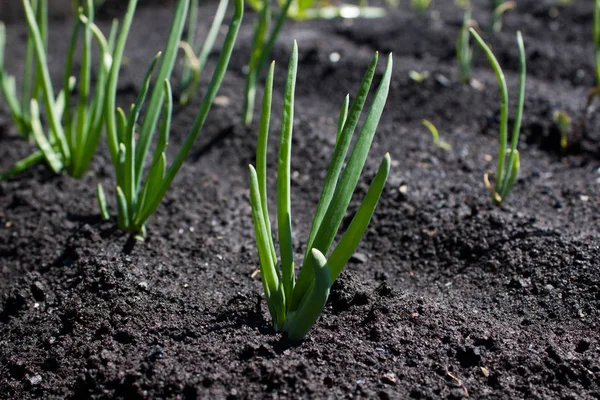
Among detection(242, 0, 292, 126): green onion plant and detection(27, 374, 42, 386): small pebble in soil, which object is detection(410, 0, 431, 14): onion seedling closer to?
detection(242, 0, 292, 126): green onion plant

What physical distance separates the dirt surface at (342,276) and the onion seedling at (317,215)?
8 centimetres

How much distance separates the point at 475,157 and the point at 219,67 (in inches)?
41.5

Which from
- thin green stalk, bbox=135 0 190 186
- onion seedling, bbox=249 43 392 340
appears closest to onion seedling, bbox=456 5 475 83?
thin green stalk, bbox=135 0 190 186

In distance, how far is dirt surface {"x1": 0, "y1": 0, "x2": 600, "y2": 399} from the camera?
110 cm

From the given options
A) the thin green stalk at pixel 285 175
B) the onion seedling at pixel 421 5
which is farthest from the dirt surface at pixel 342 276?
the onion seedling at pixel 421 5

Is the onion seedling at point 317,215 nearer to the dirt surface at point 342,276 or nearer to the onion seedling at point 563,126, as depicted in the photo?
the dirt surface at point 342,276

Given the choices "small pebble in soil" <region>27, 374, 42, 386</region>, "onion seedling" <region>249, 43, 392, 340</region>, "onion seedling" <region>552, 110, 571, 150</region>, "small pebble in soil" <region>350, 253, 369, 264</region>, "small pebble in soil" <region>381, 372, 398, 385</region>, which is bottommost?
"small pebble in soil" <region>27, 374, 42, 386</region>

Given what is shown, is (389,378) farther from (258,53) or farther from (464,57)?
(464,57)

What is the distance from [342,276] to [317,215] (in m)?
0.24

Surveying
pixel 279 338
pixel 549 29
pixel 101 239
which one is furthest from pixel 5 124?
pixel 549 29

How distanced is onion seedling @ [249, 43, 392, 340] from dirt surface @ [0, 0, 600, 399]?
8cm

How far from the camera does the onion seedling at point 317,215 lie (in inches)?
40.8

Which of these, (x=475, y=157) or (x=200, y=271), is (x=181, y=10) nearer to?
(x=200, y=271)

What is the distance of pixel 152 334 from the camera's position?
121cm
